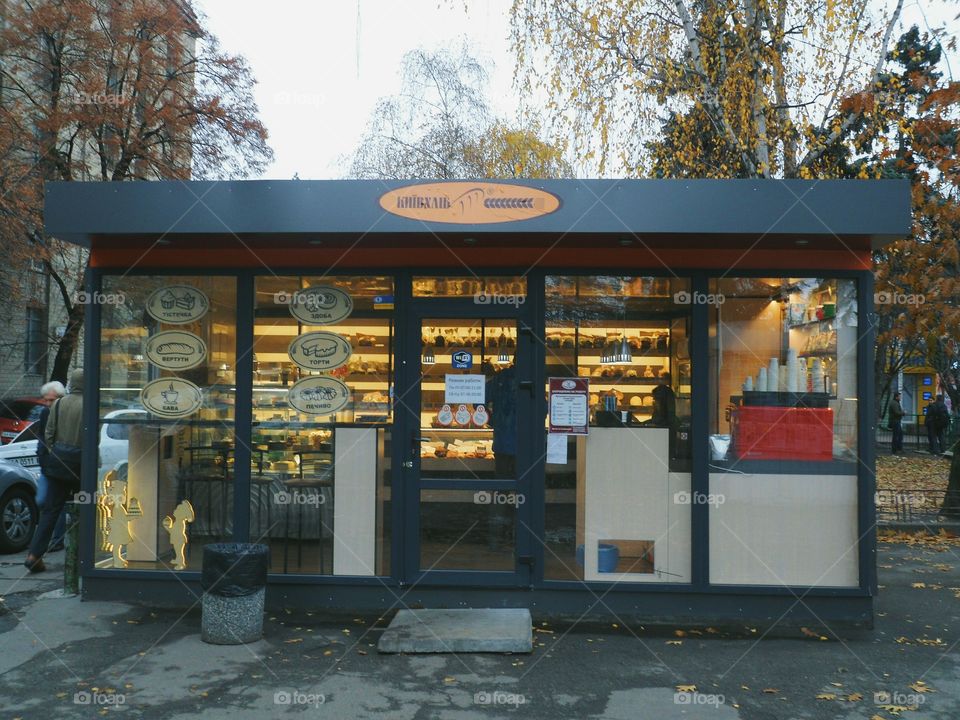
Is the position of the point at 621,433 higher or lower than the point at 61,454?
higher

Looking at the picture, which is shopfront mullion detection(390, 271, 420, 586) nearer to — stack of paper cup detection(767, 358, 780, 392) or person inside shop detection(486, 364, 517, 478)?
person inside shop detection(486, 364, 517, 478)

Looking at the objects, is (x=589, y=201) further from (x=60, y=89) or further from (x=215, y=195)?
(x=60, y=89)

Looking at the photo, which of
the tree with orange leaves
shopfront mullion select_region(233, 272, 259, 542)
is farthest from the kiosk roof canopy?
the tree with orange leaves

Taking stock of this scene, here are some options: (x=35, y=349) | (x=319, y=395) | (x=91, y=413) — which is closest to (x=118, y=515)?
(x=91, y=413)

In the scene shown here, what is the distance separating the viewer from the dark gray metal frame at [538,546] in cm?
680

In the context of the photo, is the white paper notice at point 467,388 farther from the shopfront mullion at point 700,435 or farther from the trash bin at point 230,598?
the trash bin at point 230,598

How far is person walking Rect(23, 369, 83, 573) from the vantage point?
7863 mm

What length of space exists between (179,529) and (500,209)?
12.6 feet

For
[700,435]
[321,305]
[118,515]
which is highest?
[321,305]

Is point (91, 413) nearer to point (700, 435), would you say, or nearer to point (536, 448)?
point (536, 448)

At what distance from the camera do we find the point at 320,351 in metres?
7.27

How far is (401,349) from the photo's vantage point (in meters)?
7.11

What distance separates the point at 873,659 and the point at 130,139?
688 inches

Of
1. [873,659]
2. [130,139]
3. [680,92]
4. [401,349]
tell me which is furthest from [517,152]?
[873,659]
